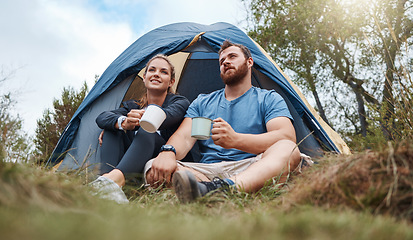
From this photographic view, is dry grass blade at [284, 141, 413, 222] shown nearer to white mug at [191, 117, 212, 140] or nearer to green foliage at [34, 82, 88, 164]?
white mug at [191, 117, 212, 140]

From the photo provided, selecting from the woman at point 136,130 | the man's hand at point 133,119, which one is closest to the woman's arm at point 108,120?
the woman at point 136,130

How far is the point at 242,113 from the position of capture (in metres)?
2.27

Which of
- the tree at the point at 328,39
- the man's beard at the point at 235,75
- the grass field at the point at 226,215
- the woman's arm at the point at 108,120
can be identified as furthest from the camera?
the tree at the point at 328,39

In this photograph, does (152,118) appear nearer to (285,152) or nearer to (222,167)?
(222,167)

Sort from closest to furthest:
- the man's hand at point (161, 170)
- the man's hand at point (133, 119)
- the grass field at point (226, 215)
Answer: the grass field at point (226, 215), the man's hand at point (161, 170), the man's hand at point (133, 119)

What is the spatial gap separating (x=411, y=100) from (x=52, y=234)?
1979mm

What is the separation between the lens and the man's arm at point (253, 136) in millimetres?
1793

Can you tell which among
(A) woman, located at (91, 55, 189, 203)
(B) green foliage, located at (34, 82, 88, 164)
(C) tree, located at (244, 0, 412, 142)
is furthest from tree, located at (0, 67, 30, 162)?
(C) tree, located at (244, 0, 412, 142)

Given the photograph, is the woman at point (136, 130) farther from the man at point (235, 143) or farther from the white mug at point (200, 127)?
the white mug at point (200, 127)

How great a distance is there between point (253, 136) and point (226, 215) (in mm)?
803

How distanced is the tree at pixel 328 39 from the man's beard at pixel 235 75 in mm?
5316

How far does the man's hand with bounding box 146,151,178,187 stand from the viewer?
6.20 ft

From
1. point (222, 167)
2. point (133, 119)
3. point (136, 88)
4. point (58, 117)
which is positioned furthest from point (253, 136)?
point (58, 117)

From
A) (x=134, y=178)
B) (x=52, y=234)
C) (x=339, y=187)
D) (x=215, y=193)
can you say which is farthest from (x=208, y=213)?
(x=134, y=178)
